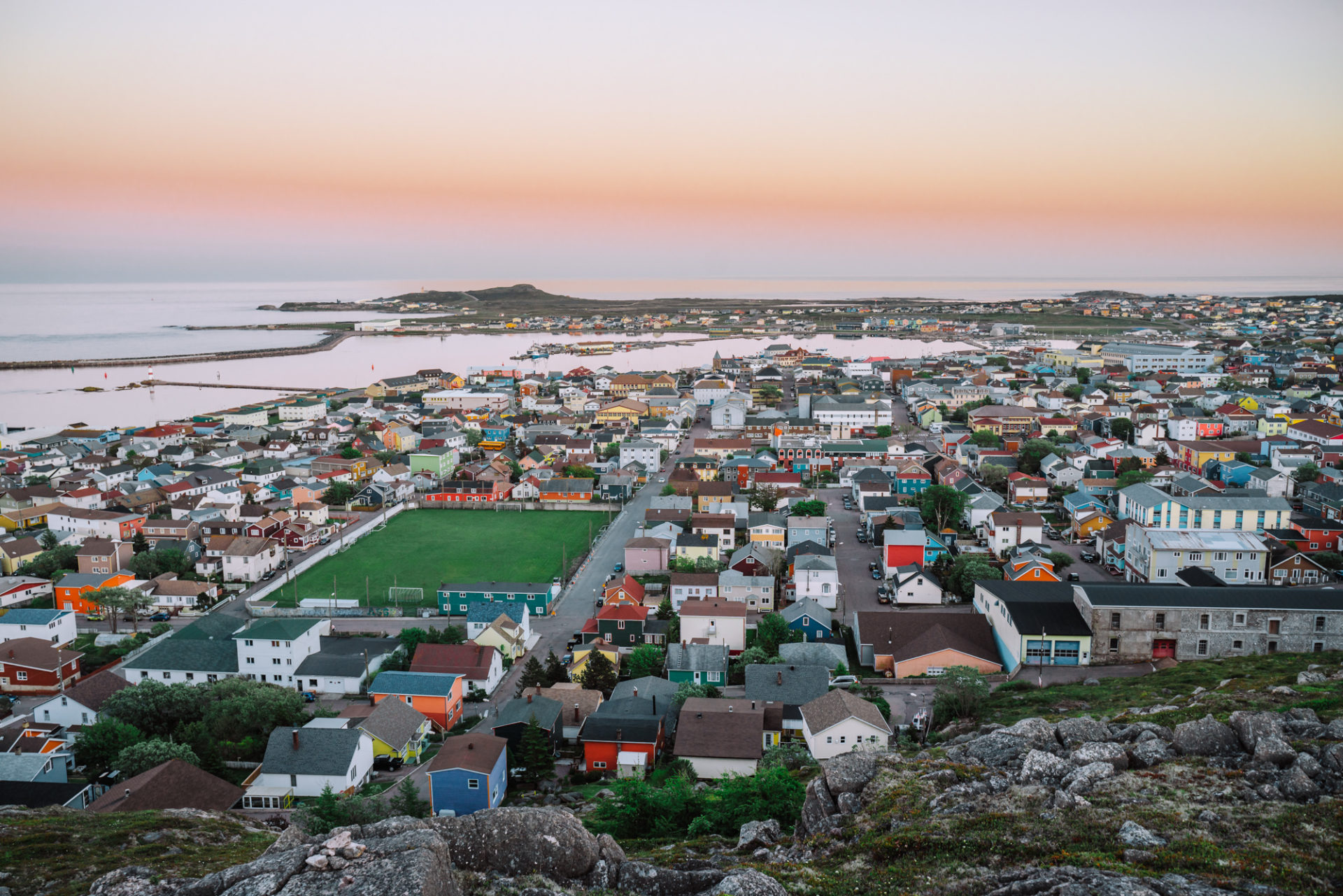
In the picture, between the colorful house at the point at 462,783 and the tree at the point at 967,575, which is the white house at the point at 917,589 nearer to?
the tree at the point at 967,575

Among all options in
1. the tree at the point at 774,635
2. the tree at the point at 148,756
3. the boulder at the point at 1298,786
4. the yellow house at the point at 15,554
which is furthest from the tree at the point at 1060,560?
the yellow house at the point at 15,554

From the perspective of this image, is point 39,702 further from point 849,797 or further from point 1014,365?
point 1014,365

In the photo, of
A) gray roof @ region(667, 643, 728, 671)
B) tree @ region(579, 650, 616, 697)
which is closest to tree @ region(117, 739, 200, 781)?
tree @ region(579, 650, 616, 697)

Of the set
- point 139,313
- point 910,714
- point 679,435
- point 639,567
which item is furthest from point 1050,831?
point 139,313

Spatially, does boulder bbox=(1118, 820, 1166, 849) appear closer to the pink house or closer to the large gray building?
the large gray building

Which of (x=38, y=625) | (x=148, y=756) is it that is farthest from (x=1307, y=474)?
(x=38, y=625)

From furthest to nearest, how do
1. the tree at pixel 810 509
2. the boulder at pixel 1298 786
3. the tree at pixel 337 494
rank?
the tree at pixel 337 494
the tree at pixel 810 509
the boulder at pixel 1298 786

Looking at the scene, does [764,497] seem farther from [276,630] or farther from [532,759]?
[532,759]
